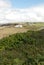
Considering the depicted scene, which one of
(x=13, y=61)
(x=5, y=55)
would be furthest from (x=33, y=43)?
(x=13, y=61)

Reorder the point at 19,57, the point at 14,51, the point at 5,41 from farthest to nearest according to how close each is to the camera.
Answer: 1. the point at 5,41
2. the point at 14,51
3. the point at 19,57

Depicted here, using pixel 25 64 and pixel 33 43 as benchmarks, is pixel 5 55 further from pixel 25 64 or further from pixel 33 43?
pixel 33 43

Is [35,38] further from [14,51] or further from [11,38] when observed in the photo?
[14,51]

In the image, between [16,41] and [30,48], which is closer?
[30,48]

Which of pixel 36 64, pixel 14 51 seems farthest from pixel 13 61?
pixel 14 51

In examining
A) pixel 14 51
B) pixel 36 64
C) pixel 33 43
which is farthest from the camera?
pixel 33 43

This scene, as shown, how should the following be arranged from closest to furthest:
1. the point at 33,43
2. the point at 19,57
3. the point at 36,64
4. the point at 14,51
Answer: the point at 36,64
the point at 19,57
the point at 14,51
the point at 33,43
